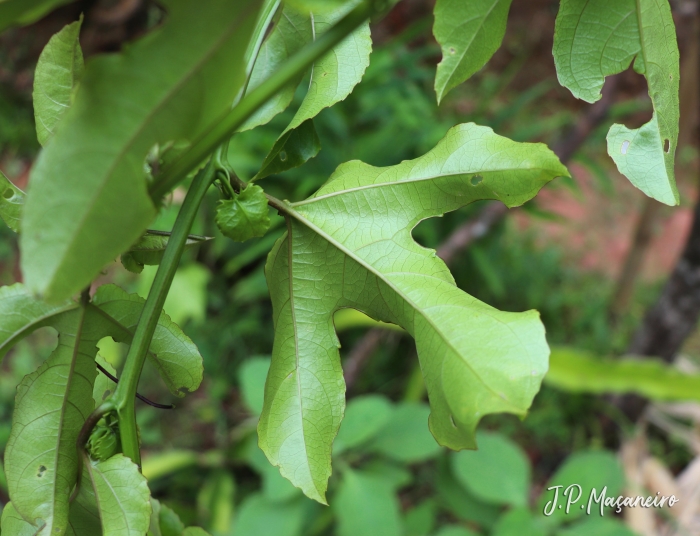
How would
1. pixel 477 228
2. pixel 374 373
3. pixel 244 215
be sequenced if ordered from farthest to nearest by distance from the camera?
pixel 374 373 < pixel 477 228 < pixel 244 215

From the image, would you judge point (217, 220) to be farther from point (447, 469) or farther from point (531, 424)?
point (531, 424)

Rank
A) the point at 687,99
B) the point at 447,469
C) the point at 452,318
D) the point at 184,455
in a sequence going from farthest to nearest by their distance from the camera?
the point at 687,99
the point at 184,455
the point at 447,469
the point at 452,318

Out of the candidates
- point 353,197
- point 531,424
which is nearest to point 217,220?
point 353,197

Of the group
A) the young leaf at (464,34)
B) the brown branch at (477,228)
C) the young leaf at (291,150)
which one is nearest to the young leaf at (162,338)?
the young leaf at (291,150)

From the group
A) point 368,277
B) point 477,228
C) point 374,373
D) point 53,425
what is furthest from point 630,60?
point 374,373

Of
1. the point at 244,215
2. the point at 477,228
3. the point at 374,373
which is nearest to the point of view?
the point at 244,215

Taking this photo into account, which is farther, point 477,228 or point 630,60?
point 477,228

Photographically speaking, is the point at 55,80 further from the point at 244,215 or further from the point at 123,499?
the point at 123,499
